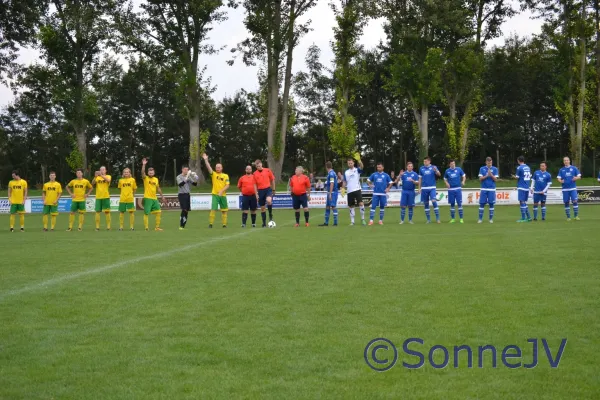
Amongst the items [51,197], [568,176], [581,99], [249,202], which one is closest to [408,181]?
[249,202]

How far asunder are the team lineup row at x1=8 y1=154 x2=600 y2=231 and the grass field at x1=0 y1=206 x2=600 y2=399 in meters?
9.05

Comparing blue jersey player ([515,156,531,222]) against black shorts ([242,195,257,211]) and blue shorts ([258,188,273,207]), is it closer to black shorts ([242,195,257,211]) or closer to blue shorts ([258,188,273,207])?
blue shorts ([258,188,273,207])

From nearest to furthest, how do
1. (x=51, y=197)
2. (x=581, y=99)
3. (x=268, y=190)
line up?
(x=268, y=190), (x=51, y=197), (x=581, y=99)

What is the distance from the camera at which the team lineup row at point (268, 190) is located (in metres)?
22.3

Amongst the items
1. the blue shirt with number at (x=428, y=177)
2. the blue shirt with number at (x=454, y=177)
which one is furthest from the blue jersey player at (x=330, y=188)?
the blue shirt with number at (x=454, y=177)

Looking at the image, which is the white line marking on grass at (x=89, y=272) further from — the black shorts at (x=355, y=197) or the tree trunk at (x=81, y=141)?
the tree trunk at (x=81, y=141)

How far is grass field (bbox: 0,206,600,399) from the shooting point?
4.93 metres

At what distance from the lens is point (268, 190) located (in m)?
23.0

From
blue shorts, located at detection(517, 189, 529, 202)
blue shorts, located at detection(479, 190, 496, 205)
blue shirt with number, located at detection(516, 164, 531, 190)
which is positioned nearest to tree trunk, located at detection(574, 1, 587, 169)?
blue shirt with number, located at detection(516, 164, 531, 190)

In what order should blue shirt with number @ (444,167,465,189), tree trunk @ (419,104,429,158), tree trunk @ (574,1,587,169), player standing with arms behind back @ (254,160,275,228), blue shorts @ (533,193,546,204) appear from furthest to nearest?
tree trunk @ (419,104,429,158), tree trunk @ (574,1,587,169), blue shorts @ (533,193,546,204), blue shirt with number @ (444,167,465,189), player standing with arms behind back @ (254,160,275,228)

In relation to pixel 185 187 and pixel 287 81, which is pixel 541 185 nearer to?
pixel 185 187

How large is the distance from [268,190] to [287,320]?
1613 cm

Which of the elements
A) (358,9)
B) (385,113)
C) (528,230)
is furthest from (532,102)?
(528,230)

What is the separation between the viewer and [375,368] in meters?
5.27
